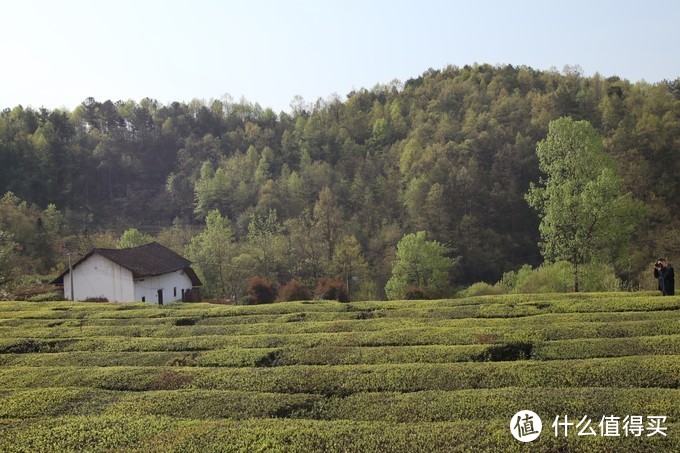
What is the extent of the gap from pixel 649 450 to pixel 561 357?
221 inches

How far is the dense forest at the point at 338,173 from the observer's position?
56750 millimetres

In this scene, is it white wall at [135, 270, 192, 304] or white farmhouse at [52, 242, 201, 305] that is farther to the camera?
white wall at [135, 270, 192, 304]

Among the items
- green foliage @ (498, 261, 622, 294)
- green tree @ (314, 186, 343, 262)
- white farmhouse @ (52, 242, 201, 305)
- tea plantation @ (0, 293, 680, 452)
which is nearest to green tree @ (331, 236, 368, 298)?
green tree @ (314, 186, 343, 262)

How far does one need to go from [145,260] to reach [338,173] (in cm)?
5366

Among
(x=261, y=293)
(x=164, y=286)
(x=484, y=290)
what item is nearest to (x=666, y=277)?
(x=261, y=293)

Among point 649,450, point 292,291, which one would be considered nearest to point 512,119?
point 292,291

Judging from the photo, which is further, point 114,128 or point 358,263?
point 114,128

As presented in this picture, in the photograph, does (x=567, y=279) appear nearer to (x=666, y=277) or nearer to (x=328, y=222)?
(x=666, y=277)

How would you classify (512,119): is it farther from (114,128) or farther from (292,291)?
(114,128)

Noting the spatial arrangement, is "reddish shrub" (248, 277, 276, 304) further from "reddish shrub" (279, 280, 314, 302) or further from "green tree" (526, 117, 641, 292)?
"green tree" (526, 117, 641, 292)

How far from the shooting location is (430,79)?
405 feet

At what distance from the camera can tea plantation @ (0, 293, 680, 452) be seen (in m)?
8.39

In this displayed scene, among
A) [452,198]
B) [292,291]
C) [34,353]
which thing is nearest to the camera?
A: [34,353]

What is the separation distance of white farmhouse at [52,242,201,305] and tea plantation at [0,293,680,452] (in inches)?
754
